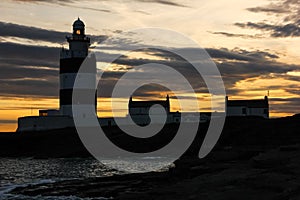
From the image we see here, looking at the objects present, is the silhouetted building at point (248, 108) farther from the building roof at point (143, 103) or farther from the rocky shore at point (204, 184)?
the rocky shore at point (204, 184)

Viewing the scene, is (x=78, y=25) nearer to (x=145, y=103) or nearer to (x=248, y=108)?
(x=145, y=103)

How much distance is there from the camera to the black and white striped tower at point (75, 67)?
207 ft

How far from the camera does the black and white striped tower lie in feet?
207

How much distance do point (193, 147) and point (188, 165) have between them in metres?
17.4

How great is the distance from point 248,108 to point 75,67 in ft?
112

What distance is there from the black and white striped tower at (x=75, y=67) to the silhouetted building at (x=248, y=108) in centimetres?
2851

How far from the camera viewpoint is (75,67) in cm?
6334

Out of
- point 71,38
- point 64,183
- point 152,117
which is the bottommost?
point 64,183

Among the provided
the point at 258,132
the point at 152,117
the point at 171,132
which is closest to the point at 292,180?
the point at 258,132

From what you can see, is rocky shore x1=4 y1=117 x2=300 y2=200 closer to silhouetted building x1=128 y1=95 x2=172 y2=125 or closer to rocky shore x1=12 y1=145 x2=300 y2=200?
rocky shore x1=12 y1=145 x2=300 y2=200

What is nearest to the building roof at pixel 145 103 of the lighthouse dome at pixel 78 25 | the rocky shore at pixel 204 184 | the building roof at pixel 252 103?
the building roof at pixel 252 103

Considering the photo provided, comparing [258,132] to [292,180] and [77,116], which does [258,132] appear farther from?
[292,180]

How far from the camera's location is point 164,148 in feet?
176

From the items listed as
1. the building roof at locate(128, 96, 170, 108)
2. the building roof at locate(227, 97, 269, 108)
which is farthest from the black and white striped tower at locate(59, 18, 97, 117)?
the building roof at locate(227, 97, 269, 108)
